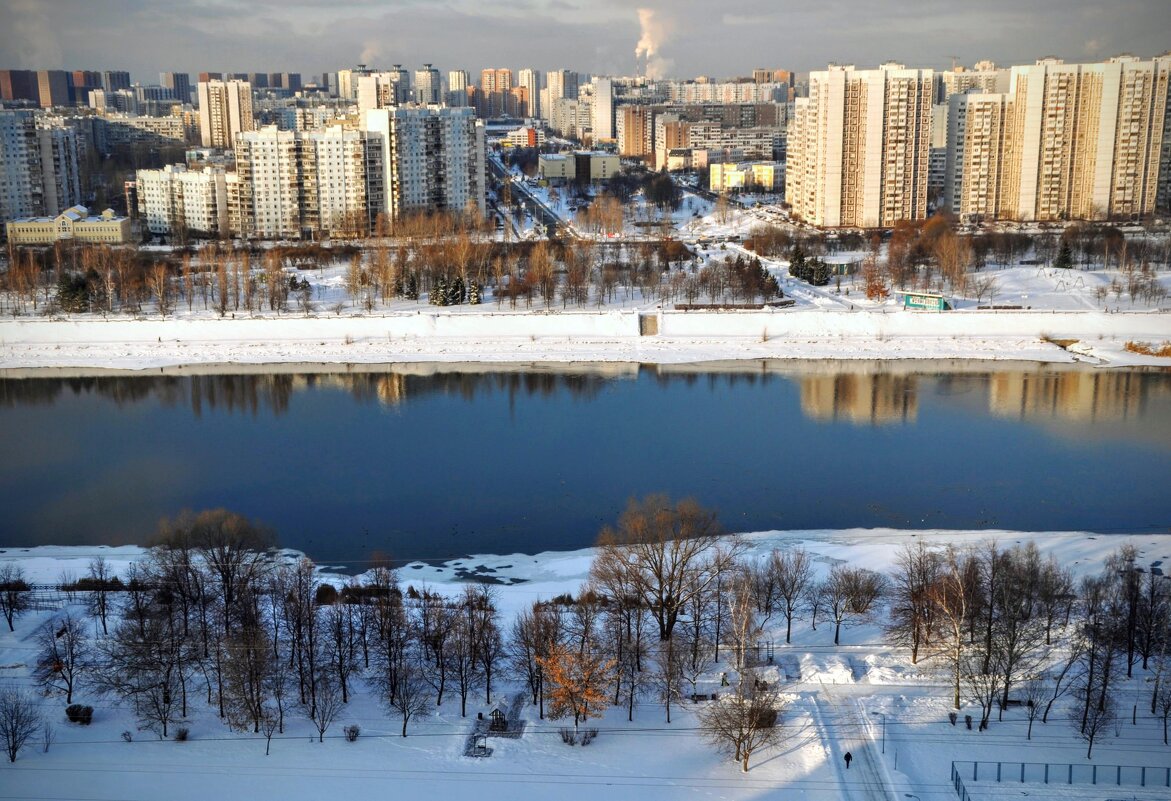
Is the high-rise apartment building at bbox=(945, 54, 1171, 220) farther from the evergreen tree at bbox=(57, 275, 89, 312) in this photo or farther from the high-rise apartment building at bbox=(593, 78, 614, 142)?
the high-rise apartment building at bbox=(593, 78, 614, 142)

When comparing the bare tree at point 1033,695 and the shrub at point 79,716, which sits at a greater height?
the bare tree at point 1033,695

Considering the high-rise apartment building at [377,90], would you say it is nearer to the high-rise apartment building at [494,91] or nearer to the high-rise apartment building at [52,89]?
the high-rise apartment building at [52,89]

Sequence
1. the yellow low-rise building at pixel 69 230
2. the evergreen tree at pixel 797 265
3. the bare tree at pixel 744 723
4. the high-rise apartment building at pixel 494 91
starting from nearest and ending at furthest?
the bare tree at pixel 744 723, the evergreen tree at pixel 797 265, the yellow low-rise building at pixel 69 230, the high-rise apartment building at pixel 494 91

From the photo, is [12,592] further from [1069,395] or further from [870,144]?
[870,144]

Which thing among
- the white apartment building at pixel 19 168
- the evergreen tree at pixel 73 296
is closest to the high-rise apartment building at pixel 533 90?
the white apartment building at pixel 19 168

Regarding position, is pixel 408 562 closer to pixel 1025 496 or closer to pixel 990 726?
pixel 990 726

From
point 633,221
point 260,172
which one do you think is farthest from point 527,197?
point 260,172

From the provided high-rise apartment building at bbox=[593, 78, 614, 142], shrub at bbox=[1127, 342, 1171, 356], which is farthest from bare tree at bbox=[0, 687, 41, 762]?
high-rise apartment building at bbox=[593, 78, 614, 142]
